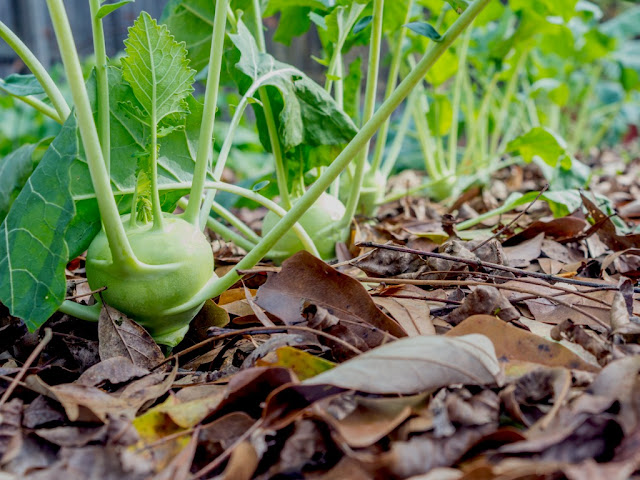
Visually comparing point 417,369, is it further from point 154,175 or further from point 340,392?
point 154,175

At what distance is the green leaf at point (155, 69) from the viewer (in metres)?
0.65

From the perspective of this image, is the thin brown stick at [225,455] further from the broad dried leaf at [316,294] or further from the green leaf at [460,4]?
the green leaf at [460,4]

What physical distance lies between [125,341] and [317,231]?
1.38 ft

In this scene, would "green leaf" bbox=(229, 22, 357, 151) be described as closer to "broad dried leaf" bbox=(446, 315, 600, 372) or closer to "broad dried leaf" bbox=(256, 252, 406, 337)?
"broad dried leaf" bbox=(256, 252, 406, 337)

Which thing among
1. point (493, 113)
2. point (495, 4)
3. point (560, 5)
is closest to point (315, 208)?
point (560, 5)

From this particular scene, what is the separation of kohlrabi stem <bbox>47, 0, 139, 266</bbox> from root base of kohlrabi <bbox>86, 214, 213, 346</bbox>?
2cm

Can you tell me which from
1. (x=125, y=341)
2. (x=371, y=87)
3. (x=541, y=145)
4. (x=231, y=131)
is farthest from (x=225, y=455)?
(x=541, y=145)

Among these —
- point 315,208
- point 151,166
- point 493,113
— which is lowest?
point 493,113

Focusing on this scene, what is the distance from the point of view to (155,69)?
0.67m

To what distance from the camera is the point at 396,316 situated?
2.19 feet

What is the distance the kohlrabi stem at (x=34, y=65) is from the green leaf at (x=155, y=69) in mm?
106

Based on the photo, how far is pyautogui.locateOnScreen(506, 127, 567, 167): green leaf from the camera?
123 centimetres

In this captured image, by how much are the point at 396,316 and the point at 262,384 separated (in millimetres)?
206

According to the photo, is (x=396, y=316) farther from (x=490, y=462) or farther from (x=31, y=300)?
(x=31, y=300)
